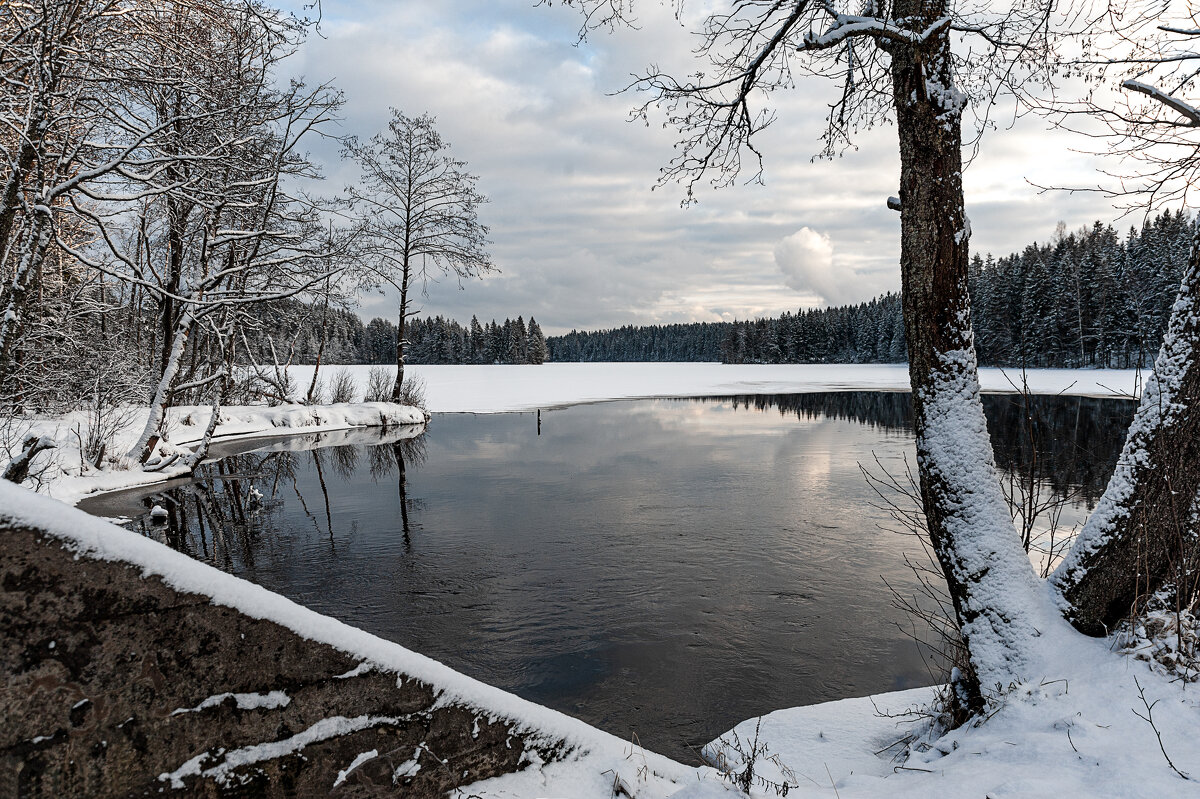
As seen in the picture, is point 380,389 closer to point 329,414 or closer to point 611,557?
point 329,414

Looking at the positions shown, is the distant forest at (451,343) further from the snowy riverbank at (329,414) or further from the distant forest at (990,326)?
the snowy riverbank at (329,414)

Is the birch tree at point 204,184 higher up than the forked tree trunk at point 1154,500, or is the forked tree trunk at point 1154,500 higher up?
the birch tree at point 204,184

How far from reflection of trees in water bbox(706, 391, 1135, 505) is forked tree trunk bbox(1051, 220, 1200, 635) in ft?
2.69

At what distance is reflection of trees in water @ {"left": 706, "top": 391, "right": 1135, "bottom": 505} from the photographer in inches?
459

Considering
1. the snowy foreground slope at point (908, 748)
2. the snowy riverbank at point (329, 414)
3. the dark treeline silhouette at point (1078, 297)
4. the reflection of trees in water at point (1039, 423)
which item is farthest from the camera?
the dark treeline silhouette at point (1078, 297)

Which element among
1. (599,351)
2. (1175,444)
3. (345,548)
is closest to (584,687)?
(1175,444)

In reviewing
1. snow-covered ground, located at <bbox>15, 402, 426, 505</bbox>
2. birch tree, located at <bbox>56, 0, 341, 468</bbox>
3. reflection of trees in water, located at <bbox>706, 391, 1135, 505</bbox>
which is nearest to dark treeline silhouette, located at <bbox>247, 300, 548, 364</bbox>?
reflection of trees in water, located at <bbox>706, 391, 1135, 505</bbox>

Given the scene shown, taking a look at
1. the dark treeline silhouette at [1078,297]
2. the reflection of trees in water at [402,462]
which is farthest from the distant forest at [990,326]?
the reflection of trees in water at [402,462]

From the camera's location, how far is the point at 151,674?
5.89 feet

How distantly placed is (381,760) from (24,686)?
3.52 feet

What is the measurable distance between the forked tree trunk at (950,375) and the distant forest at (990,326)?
68.2 inches

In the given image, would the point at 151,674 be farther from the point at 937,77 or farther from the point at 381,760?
the point at 937,77

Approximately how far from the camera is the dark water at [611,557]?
507 centimetres

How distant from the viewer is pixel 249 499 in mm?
10570
